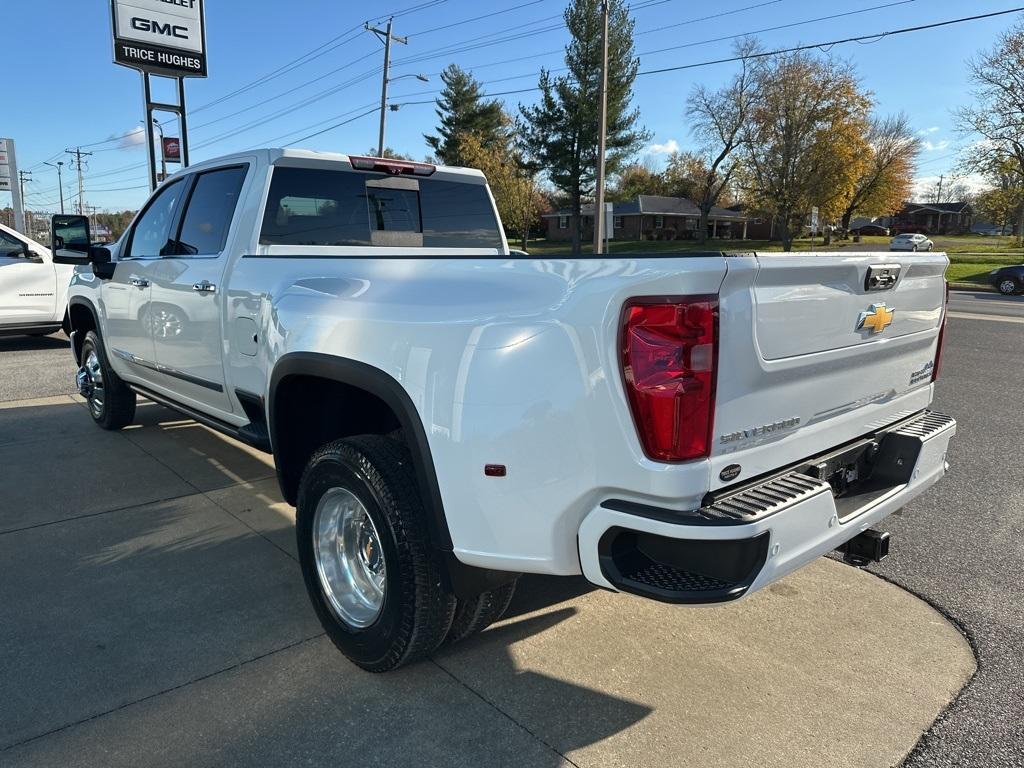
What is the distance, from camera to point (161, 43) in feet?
54.1

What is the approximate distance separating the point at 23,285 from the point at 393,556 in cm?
1042

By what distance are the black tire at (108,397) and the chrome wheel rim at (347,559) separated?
146 inches

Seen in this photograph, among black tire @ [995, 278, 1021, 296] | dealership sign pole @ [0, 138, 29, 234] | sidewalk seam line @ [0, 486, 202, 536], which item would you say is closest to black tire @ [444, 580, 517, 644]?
sidewalk seam line @ [0, 486, 202, 536]

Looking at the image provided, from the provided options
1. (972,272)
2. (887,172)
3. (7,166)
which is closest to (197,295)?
(7,166)

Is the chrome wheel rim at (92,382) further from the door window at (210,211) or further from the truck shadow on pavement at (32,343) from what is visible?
the truck shadow on pavement at (32,343)

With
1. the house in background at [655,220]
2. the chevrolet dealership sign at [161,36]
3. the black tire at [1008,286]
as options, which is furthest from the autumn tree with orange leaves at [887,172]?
the chevrolet dealership sign at [161,36]

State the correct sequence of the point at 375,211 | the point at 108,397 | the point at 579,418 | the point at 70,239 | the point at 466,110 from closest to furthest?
1. the point at 579,418
2. the point at 375,211
3. the point at 70,239
4. the point at 108,397
5. the point at 466,110

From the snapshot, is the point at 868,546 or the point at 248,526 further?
the point at 248,526

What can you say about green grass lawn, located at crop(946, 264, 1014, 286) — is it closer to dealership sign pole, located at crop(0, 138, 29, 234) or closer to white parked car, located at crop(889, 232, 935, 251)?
white parked car, located at crop(889, 232, 935, 251)

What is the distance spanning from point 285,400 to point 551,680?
161 centimetres

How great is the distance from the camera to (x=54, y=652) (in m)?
2.92

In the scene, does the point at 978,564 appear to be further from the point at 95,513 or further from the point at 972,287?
the point at 972,287

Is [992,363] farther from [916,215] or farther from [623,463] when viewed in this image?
[916,215]

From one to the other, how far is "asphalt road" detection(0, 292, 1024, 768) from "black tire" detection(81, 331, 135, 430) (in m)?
2.01
